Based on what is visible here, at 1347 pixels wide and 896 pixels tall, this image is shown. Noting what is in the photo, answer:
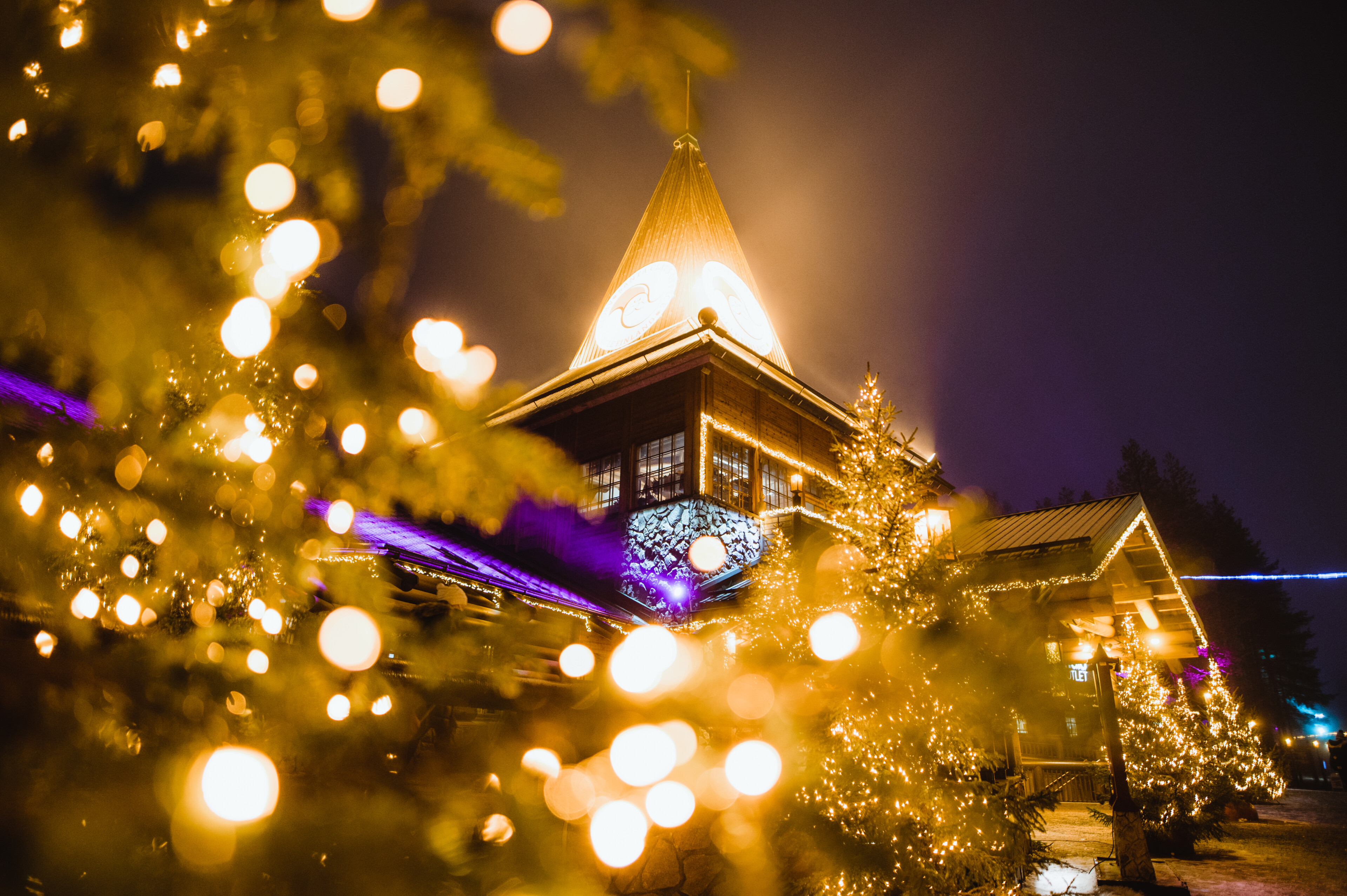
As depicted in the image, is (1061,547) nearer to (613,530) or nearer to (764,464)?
(764,464)

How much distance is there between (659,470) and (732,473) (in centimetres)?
185

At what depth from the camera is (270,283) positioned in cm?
157

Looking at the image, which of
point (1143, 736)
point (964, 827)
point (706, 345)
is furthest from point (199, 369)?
point (1143, 736)

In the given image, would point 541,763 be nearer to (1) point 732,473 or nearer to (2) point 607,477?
(1) point 732,473

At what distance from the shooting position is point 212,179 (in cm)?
149

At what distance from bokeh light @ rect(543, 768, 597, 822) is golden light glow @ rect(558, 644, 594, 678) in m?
0.34

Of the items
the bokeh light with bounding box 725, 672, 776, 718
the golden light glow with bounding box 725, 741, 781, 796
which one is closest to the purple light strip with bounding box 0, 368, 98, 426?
the bokeh light with bounding box 725, 672, 776, 718

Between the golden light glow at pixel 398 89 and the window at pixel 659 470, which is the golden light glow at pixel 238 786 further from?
the window at pixel 659 470

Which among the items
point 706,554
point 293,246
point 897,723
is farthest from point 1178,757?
point 293,246

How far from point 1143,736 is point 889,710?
914 cm

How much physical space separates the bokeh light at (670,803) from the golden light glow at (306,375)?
1560 mm

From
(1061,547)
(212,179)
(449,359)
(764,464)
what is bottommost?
(449,359)

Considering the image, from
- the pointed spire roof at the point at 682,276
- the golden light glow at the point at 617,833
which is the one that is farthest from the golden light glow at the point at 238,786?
the pointed spire roof at the point at 682,276

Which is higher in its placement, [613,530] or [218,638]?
[613,530]
